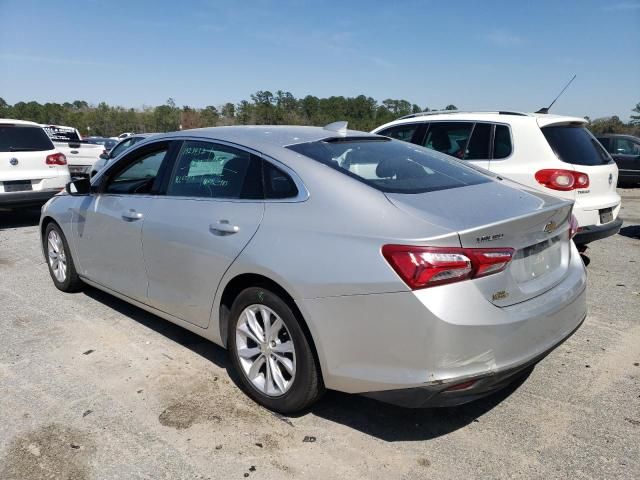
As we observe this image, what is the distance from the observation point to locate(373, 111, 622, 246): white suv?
5.30 metres

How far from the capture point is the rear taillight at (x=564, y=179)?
17.3 feet

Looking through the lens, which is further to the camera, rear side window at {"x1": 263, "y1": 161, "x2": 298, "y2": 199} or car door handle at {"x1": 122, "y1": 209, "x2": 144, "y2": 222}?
car door handle at {"x1": 122, "y1": 209, "x2": 144, "y2": 222}

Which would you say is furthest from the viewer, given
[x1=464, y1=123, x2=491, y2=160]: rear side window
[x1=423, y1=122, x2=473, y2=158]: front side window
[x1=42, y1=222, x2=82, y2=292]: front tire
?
[x1=423, y1=122, x2=473, y2=158]: front side window

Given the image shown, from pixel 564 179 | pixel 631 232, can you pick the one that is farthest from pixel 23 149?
pixel 631 232

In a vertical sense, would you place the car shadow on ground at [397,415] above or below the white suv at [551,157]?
below

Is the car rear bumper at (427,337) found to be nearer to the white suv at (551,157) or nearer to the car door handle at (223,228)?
the car door handle at (223,228)

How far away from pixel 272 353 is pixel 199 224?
0.93m

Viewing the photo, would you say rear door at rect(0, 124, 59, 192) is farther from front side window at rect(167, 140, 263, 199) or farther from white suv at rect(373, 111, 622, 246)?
white suv at rect(373, 111, 622, 246)

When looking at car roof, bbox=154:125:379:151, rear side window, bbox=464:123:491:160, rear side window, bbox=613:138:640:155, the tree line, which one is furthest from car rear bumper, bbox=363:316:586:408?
the tree line

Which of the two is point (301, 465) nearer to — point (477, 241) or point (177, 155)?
point (477, 241)

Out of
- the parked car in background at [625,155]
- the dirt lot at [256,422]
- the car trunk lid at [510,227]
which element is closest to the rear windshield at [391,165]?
the car trunk lid at [510,227]

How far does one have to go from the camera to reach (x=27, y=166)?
8.74 m

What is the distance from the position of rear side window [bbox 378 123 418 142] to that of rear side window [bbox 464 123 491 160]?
94cm

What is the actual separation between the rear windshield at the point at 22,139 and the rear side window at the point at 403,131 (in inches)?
232
